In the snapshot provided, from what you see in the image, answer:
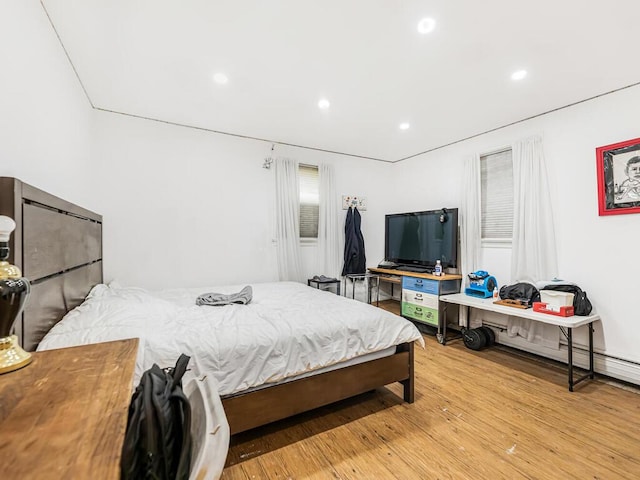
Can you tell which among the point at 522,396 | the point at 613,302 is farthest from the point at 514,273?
the point at 522,396

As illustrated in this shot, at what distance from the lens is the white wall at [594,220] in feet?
8.18

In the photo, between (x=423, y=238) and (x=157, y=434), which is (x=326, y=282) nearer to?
(x=423, y=238)

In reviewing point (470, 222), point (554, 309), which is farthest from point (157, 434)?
point (470, 222)

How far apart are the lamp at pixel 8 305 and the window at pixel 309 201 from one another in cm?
338

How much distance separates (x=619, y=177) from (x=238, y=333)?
3357mm

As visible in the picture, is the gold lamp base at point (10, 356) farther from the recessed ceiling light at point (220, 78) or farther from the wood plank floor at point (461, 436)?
the recessed ceiling light at point (220, 78)

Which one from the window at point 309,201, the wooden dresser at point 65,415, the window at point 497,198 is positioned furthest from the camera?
the window at point 309,201

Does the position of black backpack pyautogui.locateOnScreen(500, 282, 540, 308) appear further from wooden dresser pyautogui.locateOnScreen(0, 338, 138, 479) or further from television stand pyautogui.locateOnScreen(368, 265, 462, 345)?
wooden dresser pyautogui.locateOnScreen(0, 338, 138, 479)

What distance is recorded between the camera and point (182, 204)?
3.40m

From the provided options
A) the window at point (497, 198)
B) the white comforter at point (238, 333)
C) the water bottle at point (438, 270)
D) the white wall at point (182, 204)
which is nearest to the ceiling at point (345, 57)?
the white wall at point (182, 204)

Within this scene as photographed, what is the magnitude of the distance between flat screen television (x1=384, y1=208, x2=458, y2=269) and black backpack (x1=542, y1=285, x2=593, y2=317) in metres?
1.16

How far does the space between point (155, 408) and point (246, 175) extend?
3.40m

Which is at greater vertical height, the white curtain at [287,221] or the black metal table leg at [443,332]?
the white curtain at [287,221]

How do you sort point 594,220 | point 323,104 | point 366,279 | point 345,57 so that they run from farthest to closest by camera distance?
1. point 366,279
2. point 323,104
3. point 594,220
4. point 345,57
